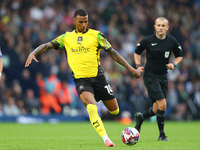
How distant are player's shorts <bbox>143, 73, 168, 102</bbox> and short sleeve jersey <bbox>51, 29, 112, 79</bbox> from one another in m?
1.98

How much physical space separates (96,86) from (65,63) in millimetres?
10835

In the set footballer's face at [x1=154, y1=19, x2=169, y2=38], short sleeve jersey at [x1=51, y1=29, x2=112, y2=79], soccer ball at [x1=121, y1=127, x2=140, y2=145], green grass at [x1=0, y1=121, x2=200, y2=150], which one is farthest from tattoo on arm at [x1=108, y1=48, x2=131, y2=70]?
footballer's face at [x1=154, y1=19, x2=169, y2=38]

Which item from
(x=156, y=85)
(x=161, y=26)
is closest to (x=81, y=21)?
(x=161, y=26)

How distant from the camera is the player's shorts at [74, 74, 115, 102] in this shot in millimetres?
6988

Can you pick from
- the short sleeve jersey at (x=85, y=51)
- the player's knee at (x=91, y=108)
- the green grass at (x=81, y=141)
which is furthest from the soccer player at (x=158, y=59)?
the player's knee at (x=91, y=108)

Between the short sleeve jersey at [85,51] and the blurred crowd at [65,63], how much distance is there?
9714mm

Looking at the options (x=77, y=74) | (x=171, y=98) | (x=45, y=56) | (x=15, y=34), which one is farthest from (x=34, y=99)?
(x=77, y=74)

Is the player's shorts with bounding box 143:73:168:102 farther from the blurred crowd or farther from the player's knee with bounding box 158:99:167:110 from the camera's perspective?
the blurred crowd

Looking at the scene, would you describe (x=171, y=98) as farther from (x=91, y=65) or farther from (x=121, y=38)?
(x=91, y=65)

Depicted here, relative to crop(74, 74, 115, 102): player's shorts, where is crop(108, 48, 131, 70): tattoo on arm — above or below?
above

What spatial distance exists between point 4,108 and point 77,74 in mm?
9966

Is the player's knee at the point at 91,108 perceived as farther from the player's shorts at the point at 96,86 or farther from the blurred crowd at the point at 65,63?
the blurred crowd at the point at 65,63

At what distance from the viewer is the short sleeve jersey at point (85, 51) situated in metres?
7.09

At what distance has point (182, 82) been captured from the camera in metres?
18.9
